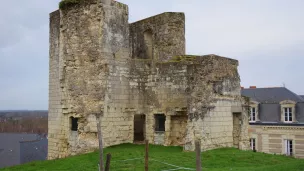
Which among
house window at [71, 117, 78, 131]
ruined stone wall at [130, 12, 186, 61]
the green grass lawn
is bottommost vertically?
the green grass lawn

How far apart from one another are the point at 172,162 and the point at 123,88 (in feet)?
15.9

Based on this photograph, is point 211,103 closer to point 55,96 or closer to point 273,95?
point 55,96

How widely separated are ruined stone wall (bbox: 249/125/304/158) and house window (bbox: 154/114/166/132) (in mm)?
11480

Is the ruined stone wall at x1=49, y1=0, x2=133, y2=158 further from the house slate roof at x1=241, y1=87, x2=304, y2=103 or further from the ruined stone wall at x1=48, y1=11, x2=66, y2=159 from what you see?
the house slate roof at x1=241, y1=87, x2=304, y2=103

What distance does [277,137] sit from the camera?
2500 cm

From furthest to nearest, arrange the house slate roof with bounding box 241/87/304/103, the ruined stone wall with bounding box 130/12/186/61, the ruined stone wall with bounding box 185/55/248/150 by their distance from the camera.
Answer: the house slate roof with bounding box 241/87/304/103 → the ruined stone wall with bounding box 130/12/186/61 → the ruined stone wall with bounding box 185/55/248/150

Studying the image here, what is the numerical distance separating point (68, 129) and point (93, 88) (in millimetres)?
2147

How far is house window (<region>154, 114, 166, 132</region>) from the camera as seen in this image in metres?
15.2

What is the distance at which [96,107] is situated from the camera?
1379 centimetres

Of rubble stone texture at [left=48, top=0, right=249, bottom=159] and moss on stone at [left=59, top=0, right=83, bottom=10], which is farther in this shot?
moss on stone at [left=59, top=0, right=83, bottom=10]

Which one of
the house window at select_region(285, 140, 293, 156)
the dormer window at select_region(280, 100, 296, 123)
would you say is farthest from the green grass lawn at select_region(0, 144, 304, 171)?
the dormer window at select_region(280, 100, 296, 123)

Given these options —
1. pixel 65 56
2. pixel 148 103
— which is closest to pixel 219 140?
pixel 148 103

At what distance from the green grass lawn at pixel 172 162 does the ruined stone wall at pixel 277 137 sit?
1264cm

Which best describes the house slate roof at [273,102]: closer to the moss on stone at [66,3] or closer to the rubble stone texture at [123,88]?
the rubble stone texture at [123,88]
